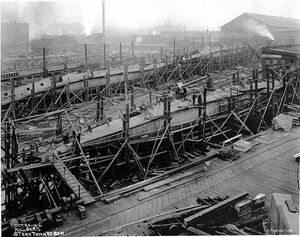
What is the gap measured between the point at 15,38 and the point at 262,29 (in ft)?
149

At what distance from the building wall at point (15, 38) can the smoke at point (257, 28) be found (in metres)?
41.3

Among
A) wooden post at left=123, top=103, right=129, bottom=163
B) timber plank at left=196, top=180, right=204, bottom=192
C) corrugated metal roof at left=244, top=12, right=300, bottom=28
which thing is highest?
corrugated metal roof at left=244, top=12, right=300, bottom=28

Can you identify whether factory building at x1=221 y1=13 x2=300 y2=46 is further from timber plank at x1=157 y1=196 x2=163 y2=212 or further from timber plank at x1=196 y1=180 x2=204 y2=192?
timber plank at x1=157 y1=196 x2=163 y2=212

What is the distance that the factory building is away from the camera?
62406 mm

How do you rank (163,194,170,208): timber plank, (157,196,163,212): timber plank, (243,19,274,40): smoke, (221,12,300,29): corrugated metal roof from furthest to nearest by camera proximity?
1. (221,12,300,29): corrugated metal roof
2. (243,19,274,40): smoke
3. (163,194,170,208): timber plank
4. (157,196,163,212): timber plank

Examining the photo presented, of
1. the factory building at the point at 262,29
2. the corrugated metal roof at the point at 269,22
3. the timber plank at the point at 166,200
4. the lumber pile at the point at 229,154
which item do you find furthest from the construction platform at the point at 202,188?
the corrugated metal roof at the point at 269,22

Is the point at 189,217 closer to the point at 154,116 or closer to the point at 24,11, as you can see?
the point at 154,116

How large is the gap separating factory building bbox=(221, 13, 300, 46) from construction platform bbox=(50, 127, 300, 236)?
45.7 metres

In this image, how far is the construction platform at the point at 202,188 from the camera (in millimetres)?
12305

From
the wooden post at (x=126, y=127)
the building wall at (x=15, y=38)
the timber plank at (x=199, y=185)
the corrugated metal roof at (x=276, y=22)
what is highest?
the corrugated metal roof at (x=276, y=22)

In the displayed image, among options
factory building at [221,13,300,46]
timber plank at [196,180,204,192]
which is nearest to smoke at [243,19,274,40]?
factory building at [221,13,300,46]

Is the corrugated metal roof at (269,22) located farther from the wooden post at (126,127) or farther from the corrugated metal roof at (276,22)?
the wooden post at (126,127)

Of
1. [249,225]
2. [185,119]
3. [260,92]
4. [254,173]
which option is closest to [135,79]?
[260,92]

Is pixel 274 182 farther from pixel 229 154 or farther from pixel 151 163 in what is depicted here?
pixel 151 163
